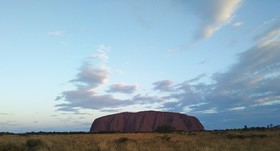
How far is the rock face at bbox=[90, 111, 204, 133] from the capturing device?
17250 cm

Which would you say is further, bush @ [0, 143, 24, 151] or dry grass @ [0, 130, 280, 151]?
bush @ [0, 143, 24, 151]

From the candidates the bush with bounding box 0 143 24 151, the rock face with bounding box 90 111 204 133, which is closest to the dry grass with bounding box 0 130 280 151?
the bush with bounding box 0 143 24 151

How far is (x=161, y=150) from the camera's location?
907 inches

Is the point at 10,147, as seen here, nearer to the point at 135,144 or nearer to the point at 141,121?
the point at 135,144

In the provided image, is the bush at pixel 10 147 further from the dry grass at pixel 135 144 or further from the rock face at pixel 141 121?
the rock face at pixel 141 121

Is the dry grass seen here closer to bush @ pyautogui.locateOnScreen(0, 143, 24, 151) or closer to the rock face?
bush @ pyautogui.locateOnScreen(0, 143, 24, 151)

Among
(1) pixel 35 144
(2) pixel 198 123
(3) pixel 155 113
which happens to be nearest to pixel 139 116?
(3) pixel 155 113

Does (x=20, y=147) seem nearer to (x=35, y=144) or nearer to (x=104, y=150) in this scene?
(x=35, y=144)

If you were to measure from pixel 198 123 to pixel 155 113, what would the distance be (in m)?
22.4

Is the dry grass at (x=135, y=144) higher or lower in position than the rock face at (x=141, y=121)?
lower

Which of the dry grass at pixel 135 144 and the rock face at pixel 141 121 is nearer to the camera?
the dry grass at pixel 135 144

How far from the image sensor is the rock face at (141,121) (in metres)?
172

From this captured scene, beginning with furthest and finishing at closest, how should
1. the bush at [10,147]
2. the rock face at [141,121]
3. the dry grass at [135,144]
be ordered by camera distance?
1. the rock face at [141,121]
2. the bush at [10,147]
3. the dry grass at [135,144]

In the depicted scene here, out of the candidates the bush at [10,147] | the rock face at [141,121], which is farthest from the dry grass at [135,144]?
the rock face at [141,121]
